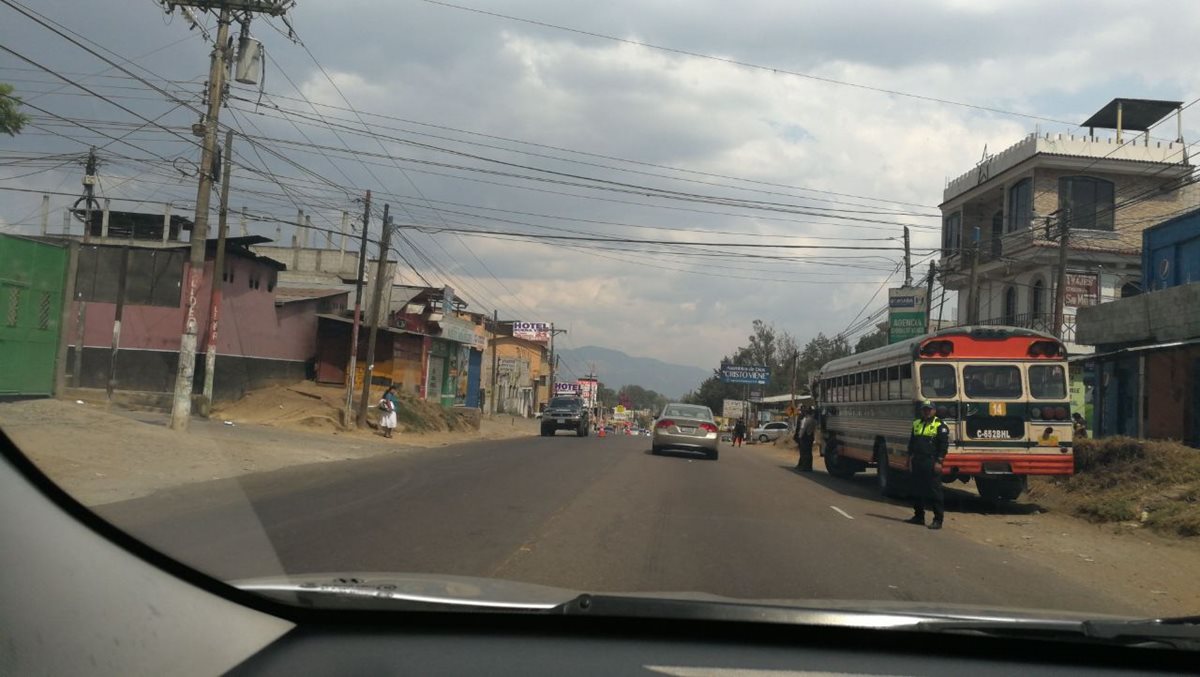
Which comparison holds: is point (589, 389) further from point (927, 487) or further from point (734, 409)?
Answer: point (927, 487)

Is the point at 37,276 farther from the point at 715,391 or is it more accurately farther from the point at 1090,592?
the point at 715,391

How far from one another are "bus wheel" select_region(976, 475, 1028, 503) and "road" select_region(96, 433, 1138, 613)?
988mm

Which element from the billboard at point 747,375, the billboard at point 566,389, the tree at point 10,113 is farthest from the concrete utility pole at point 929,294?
the billboard at point 566,389

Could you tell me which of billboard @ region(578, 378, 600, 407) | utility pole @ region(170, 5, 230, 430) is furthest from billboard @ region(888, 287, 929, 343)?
billboard @ region(578, 378, 600, 407)

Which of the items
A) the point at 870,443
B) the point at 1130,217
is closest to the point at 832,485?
the point at 870,443

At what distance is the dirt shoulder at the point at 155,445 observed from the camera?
7742 millimetres

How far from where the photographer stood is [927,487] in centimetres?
1327

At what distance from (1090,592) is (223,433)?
18955 millimetres

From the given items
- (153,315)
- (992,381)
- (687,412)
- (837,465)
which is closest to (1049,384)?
(992,381)

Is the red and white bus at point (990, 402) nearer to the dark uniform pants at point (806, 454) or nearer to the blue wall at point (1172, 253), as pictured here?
the dark uniform pants at point (806, 454)

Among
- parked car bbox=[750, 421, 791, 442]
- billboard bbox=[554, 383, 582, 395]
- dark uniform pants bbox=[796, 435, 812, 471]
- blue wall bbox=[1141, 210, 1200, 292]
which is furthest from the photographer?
billboard bbox=[554, 383, 582, 395]

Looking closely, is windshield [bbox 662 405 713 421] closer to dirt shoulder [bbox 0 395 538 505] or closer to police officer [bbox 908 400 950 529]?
dirt shoulder [bbox 0 395 538 505]

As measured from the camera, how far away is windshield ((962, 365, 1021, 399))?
16078 mm

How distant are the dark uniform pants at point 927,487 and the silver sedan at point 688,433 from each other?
43.4 feet
